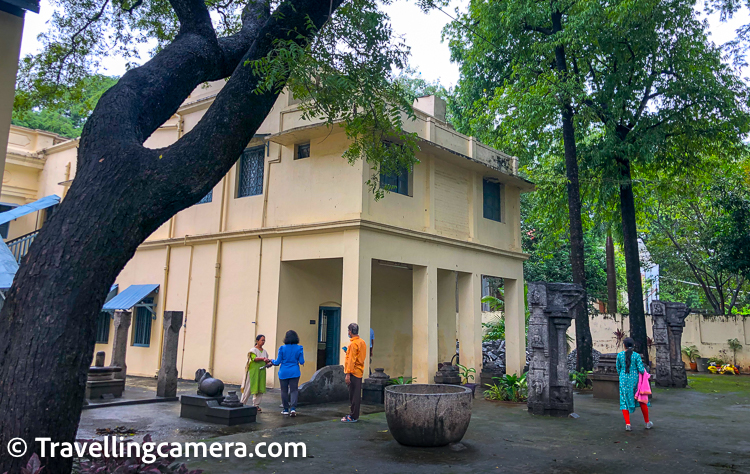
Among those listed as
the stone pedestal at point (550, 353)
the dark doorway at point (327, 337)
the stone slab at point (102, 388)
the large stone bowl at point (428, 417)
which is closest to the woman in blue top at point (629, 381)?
the stone pedestal at point (550, 353)

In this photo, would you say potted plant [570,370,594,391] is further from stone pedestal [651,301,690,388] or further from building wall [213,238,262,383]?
building wall [213,238,262,383]

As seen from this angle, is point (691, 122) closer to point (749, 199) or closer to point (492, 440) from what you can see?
point (749, 199)

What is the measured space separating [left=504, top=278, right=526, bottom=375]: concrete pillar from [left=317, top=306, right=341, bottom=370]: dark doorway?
5680mm

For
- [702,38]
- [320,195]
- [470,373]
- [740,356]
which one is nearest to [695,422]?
[470,373]

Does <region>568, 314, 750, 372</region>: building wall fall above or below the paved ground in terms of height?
above

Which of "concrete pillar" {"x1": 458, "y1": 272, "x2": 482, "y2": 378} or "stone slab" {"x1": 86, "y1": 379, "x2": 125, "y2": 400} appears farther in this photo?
"concrete pillar" {"x1": 458, "y1": 272, "x2": 482, "y2": 378}

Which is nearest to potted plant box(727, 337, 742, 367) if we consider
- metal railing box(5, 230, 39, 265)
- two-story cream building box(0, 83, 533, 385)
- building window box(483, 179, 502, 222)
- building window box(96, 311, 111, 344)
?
two-story cream building box(0, 83, 533, 385)

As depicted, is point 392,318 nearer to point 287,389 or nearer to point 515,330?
point 515,330

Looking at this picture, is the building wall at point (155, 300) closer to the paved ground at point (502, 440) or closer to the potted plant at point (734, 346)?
the paved ground at point (502, 440)

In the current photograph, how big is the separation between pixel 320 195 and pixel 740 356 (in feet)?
64.0

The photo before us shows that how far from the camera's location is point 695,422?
10.2 m

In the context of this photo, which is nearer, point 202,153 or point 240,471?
point 202,153

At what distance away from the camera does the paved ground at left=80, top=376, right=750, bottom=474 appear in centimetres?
667

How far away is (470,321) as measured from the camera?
16.3 meters
